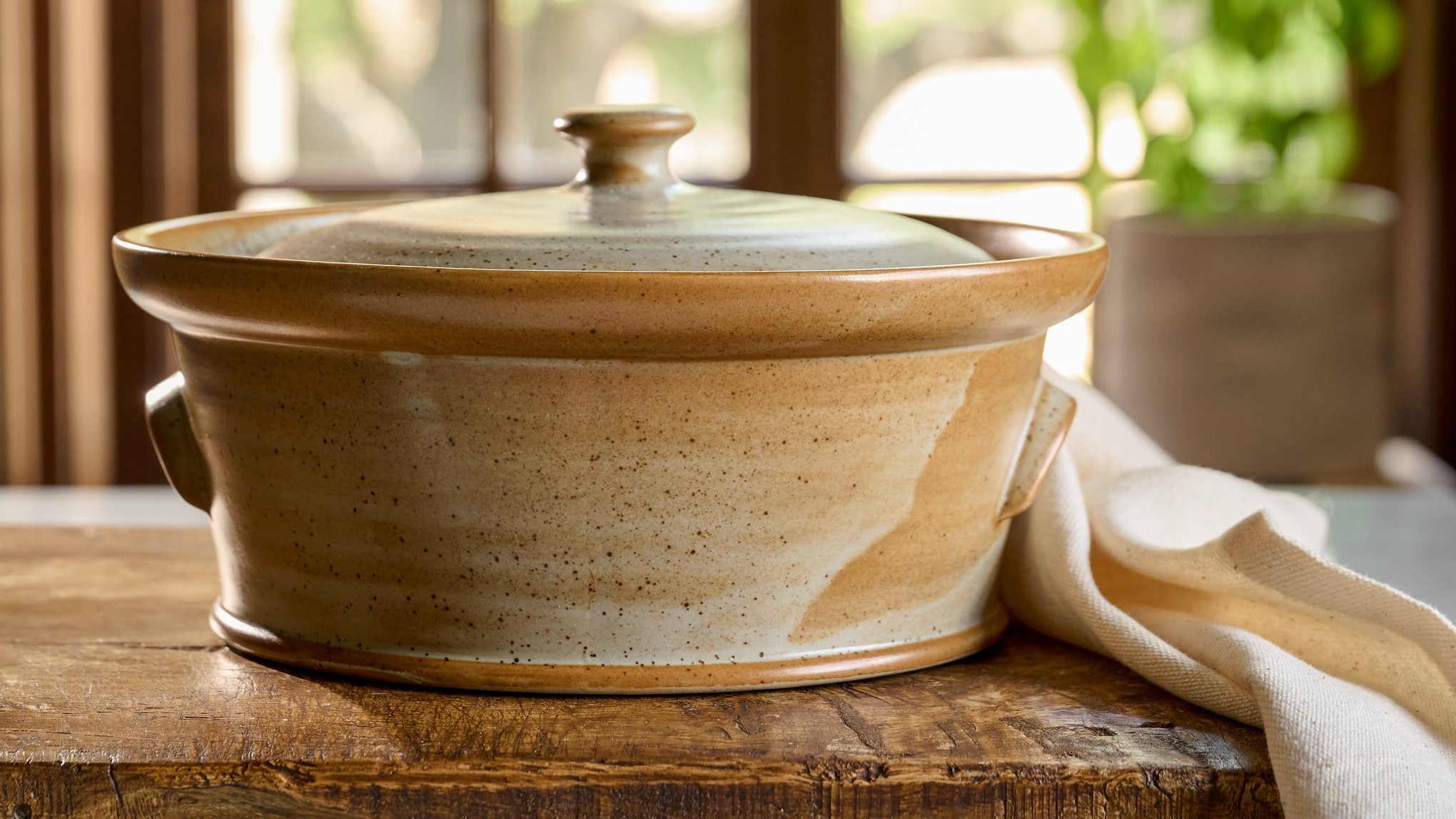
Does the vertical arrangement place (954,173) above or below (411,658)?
above

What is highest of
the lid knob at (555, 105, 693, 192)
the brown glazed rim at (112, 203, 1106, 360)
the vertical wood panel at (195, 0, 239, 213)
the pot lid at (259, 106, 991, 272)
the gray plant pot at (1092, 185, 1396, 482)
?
the vertical wood panel at (195, 0, 239, 213)

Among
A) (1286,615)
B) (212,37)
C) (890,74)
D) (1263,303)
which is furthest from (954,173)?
(1286,615)

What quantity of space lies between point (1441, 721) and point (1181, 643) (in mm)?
90

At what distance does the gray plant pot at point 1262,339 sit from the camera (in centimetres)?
197

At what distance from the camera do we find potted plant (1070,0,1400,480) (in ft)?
6.47

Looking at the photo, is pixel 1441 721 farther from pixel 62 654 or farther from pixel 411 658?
pixel 62 654

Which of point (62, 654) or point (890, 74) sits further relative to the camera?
point (890, 74)

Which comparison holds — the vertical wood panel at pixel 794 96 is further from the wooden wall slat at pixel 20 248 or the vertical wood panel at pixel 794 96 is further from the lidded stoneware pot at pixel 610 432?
the lidded stoneware pot at pixel 610 432

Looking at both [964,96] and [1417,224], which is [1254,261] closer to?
[1417,224]

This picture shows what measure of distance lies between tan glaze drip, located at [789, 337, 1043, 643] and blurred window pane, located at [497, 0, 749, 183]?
1953mm

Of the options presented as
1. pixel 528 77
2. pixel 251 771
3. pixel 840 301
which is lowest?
pixel 251 771

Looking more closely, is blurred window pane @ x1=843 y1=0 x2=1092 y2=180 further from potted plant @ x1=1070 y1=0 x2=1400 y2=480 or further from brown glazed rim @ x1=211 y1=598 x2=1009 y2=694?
brown glazed rim @ x1=211 y1=598 x2=1009 y2=694

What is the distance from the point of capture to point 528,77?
8.09ft

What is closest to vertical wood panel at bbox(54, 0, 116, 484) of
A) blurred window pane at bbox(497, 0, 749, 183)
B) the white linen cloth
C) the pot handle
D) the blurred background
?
Result: the blurred background
